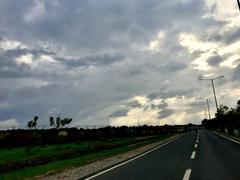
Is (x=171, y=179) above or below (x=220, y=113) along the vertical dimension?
below

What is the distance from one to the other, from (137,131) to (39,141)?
55119 millimetres

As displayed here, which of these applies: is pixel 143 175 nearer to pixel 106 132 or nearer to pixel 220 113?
pixel 106 132

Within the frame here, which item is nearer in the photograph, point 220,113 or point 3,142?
point 3,142

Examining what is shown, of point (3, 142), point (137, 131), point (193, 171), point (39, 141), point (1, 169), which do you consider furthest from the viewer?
point (137, 131)

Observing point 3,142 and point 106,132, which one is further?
point 106,132

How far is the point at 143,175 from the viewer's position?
47.3 feet

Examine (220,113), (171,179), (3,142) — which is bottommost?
(171,179)

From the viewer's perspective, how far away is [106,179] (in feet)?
45.2

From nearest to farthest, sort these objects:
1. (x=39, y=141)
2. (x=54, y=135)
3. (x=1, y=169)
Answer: (x=1, y=169)
(x=39, y=141)
(x=54, y=135)

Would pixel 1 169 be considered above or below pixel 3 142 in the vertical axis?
below

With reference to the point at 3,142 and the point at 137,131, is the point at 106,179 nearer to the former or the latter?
the point at 3,142

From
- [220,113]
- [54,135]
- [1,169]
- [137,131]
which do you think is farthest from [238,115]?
[1,169]

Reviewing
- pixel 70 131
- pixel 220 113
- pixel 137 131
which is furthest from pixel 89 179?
pixel 137 131

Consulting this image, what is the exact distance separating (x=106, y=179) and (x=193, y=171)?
11.9 ft
